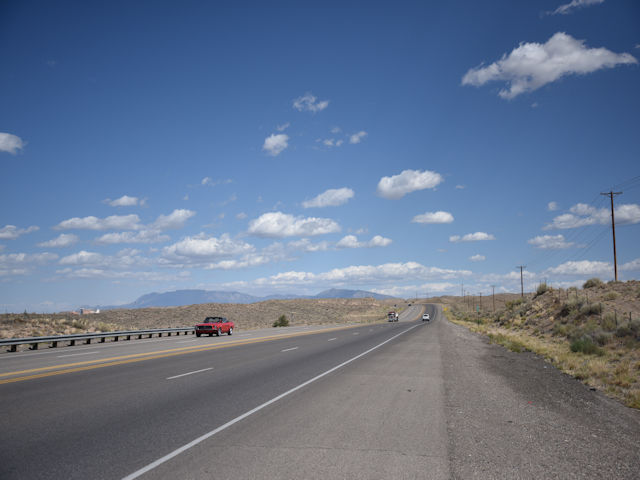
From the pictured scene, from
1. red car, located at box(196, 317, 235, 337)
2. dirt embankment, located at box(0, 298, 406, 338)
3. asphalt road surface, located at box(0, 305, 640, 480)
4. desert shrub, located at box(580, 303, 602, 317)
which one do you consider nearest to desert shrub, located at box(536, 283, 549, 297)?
desert shrub, located at box(580, 303, 602, 317)

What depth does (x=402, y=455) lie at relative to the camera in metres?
5.75

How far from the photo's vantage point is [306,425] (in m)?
7.18

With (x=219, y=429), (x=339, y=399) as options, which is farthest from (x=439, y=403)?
(x=219, y=429)

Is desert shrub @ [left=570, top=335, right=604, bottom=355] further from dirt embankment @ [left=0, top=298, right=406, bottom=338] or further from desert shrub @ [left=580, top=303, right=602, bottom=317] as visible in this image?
dirt embankment @ [left=0, top=298, right=406, bottom=338]

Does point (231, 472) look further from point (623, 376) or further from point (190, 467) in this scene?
point (623, 376)

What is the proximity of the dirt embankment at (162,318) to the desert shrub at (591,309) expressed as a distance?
36.3 meters

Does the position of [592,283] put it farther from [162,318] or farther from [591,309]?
[162,318]

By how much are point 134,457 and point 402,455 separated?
3.49m

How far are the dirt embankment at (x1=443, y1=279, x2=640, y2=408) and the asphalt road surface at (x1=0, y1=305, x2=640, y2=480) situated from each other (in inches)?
52.2

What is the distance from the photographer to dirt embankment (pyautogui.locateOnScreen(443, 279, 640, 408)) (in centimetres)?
1316

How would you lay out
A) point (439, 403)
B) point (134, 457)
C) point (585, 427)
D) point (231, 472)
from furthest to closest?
point (439, 403)
point (585, 427)
point (134, 457)
point (231, 472)

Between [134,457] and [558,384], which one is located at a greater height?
[134,457]

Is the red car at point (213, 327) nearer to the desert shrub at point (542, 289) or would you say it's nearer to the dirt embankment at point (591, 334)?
the dirt embankment at point (591, 334)

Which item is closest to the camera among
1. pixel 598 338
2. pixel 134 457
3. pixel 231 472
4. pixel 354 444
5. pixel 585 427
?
pixel 231 472
